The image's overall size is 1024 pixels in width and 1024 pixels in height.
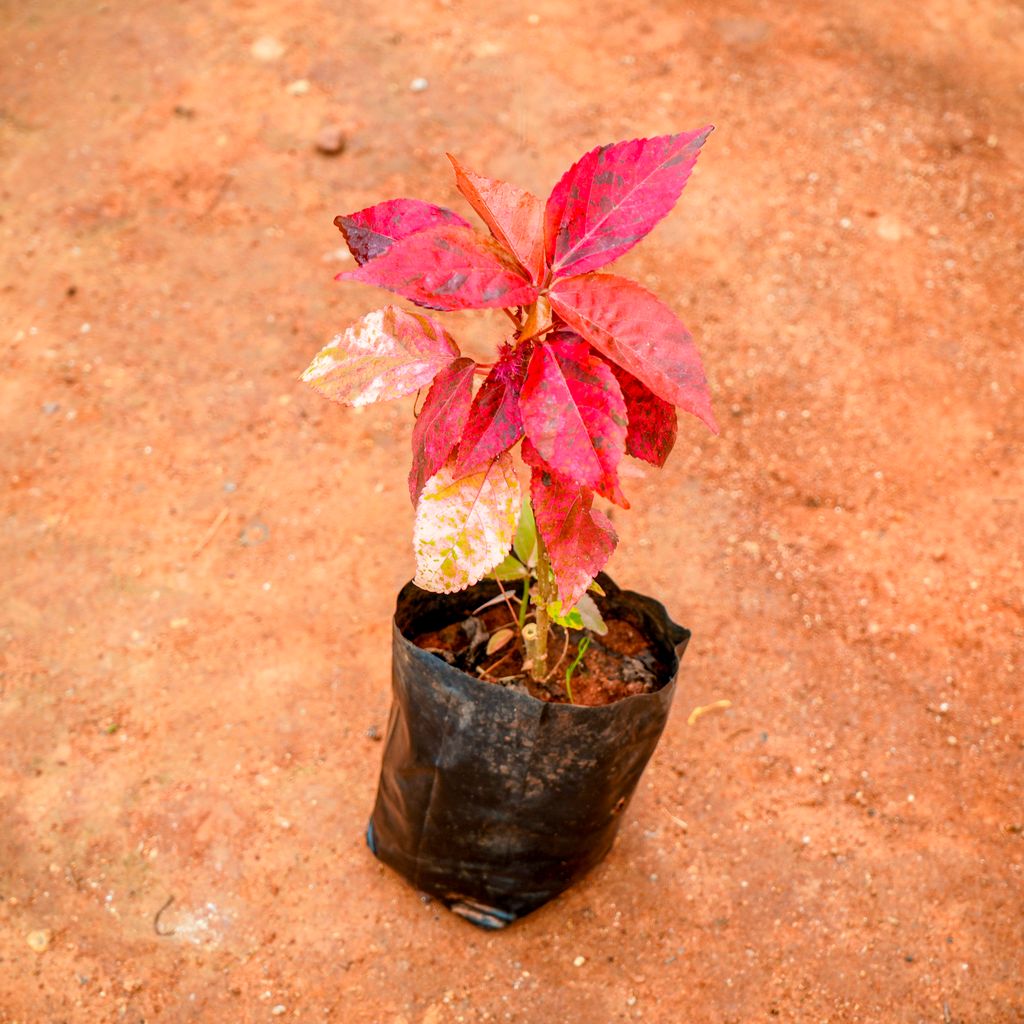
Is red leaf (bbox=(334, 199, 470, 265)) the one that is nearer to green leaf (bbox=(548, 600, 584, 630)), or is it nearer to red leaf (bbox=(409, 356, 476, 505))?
red leaf (bbox=(409, 356, 476, 505))

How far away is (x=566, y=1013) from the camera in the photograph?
1.87 metres

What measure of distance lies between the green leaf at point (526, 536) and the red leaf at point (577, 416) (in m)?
0.39

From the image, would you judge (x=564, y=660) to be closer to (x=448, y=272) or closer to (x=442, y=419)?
(x=442, y=419)

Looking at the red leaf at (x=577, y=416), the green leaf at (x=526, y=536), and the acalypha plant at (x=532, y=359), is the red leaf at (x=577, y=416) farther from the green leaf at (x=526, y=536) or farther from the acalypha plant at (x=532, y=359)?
the green leaf at (x=526, y=536)

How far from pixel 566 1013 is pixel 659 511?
1221 mm

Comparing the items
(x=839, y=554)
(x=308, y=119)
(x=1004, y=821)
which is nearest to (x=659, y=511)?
(x=839, y=554)

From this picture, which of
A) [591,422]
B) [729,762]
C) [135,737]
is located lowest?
[135,737]

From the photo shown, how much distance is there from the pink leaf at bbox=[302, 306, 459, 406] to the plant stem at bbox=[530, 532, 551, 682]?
301 millimetres

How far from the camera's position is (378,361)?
4.25 ft

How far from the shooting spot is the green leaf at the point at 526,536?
1570 millimetres

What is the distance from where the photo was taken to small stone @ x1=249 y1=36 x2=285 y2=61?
3842mm

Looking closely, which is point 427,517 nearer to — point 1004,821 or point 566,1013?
point 566,1013

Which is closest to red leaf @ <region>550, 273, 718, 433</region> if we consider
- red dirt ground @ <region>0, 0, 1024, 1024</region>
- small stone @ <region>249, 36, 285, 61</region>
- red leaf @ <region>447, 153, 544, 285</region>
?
red leaf @ <region>447, 153, 544, 285</region>

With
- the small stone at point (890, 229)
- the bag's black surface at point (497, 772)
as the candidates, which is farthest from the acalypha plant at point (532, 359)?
the small stone at point (890, 229)
